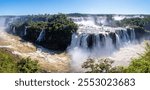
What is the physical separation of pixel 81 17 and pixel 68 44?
374cm

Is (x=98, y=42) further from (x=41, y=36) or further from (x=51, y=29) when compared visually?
(x=41, y=36)

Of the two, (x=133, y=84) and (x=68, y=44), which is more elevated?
(x=133, y=84)

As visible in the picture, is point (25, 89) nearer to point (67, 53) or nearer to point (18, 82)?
point (18, 82)

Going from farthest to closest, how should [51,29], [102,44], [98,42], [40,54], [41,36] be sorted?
1. [41,36]
2. [51,29]
3. [98,42]
4. [102,44]
5. [40,54]

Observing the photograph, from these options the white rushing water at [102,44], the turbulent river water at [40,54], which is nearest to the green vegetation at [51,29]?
the white rushing water at [102,44]

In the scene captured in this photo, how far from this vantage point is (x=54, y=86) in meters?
Answer: 4.00

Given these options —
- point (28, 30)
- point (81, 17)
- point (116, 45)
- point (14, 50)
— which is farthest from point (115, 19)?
point (14, 50)

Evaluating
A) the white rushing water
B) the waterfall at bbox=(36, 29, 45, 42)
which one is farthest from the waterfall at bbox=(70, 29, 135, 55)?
the waterfall at bbox=(36, 29, 45, 42)

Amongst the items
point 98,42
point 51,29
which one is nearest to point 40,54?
point 51,29

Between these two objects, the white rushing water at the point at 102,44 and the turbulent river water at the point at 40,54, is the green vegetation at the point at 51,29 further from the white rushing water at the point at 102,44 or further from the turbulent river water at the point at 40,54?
the turbulent river water at the point at 40,54

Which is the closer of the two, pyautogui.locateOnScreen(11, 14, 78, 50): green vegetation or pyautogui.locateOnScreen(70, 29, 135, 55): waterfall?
pyautogui.locateOnScreen(70, 29, 135, 55): waterfall

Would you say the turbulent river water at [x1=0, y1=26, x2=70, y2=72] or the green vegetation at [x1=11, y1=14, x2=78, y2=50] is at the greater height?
the green vegetation at [x1=11, y1=14, x2=78, y2=50]

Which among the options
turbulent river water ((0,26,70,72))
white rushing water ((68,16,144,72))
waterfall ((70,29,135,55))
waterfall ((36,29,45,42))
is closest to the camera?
turbulent river water ((0,26,70,72))

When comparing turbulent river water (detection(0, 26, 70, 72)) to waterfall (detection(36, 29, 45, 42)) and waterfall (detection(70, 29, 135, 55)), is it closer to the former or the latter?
waterfall (detection(36, 29, 45, 42))
